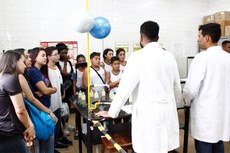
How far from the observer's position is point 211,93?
187 centimetres

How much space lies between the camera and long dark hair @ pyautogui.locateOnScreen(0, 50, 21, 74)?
1.58 metres

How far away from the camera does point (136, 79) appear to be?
5.07 ft

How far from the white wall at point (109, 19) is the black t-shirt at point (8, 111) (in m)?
3.08

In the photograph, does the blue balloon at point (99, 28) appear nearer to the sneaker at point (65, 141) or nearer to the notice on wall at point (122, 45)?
the sneaker at point (65, 141)

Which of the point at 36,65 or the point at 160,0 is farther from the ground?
the point at 160,0

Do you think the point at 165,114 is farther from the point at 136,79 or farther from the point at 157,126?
the point at 136,79

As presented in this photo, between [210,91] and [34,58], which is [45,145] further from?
[210,91]

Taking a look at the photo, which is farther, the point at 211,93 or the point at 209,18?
the point at 209,18

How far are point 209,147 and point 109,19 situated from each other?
3.74 meters

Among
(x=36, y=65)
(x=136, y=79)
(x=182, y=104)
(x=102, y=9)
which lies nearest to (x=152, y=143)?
(x=136, y=79)

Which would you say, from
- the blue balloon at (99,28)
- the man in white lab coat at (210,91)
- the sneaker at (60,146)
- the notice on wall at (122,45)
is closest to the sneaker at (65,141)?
the sneaker at (60,146)

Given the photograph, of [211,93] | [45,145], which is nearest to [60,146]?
[45,145]

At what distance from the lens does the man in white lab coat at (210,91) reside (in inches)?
72.5

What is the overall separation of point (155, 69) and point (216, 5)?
502cm
